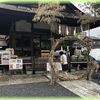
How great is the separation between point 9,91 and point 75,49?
40.8ft

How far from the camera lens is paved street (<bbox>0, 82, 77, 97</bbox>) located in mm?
11086

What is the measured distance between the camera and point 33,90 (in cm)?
1179

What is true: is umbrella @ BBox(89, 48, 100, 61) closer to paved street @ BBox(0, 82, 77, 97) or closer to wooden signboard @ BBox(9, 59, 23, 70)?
paved street @ BBox(0, 82, 77, 97)

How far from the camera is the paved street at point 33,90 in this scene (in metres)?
11.1

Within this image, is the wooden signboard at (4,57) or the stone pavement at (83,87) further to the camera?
the wooden signboard at (4,57)

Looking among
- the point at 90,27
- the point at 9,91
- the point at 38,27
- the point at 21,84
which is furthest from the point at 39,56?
the point at 9,91

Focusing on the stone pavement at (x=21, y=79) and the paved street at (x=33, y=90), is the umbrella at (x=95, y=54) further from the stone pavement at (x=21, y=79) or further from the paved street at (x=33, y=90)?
the paved street at (x=33, y=90)

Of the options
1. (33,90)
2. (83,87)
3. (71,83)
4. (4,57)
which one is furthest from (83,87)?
(4,57)

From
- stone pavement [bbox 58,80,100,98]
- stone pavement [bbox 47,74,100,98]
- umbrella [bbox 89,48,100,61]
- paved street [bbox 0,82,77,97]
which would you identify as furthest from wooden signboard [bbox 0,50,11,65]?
umbrella [bbox 89,48,100,61]

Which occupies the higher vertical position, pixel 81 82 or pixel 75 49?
pixel 75 49

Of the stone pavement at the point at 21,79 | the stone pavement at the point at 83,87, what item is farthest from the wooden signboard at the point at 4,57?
the stone pavement at the point at 83,87

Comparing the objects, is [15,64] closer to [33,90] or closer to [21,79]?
[21,79]

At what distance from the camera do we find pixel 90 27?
2178cm

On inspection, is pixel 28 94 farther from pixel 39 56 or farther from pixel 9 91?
pixel 39 56
